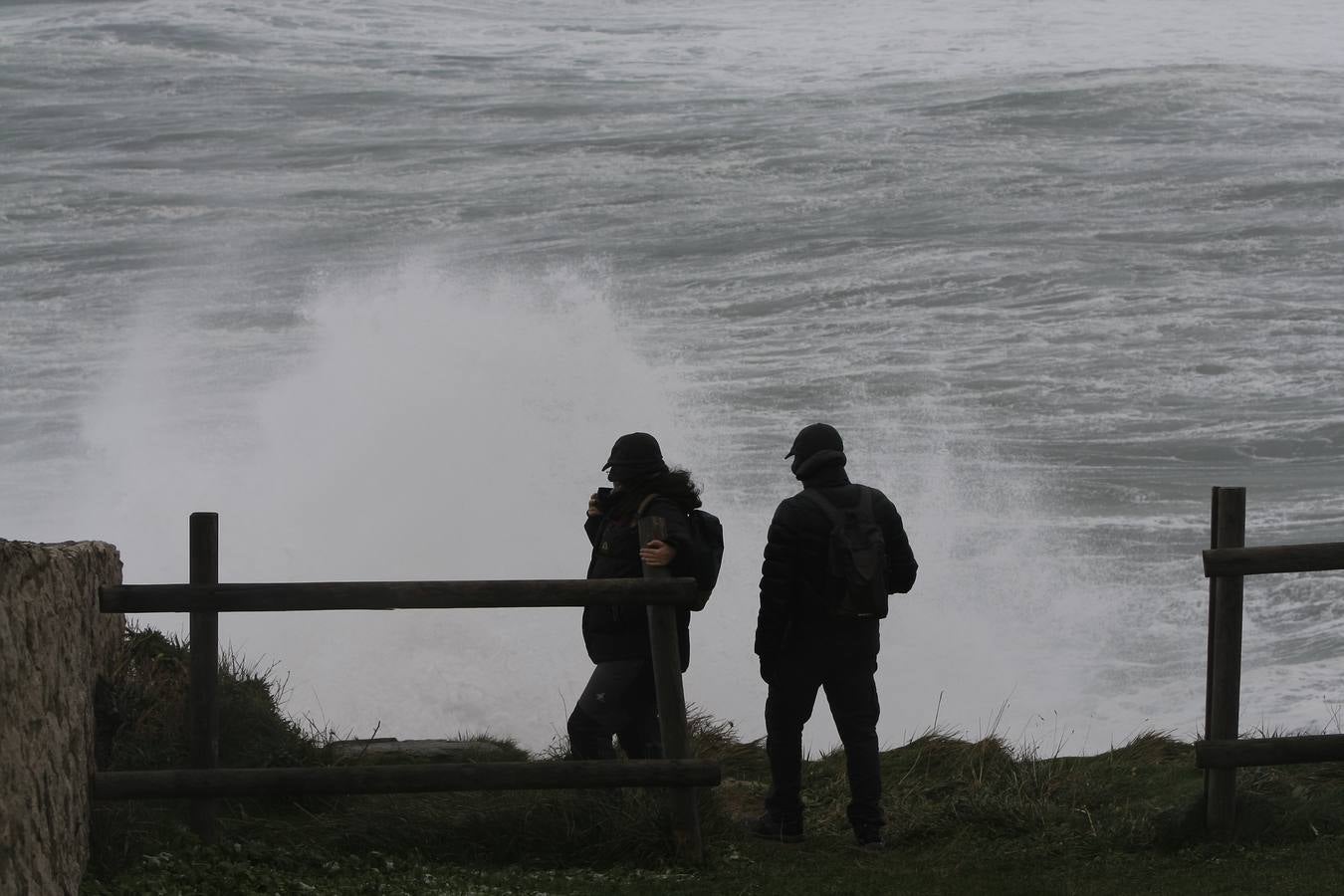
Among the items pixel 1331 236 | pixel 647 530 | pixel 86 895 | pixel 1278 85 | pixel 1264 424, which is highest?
pixel 1278 85

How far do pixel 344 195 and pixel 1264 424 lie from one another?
19.6 metres

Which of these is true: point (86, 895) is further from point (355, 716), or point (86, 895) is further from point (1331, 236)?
point (1331, 236)

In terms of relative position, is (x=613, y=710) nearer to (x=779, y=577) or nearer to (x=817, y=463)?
(x=779, y=577)

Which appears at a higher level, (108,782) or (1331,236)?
(1331,236)

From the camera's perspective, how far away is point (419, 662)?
1383 cm

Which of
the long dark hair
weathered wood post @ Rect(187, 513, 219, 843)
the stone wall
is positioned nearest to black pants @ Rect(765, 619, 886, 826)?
the long dark hair

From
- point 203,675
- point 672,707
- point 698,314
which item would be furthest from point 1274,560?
point 698,314

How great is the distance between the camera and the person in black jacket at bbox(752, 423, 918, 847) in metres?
5.73

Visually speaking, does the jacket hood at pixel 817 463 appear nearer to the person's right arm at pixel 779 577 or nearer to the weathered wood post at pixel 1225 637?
the person's right arm at pixel 779 577

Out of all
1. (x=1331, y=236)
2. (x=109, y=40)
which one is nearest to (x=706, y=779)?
(x=1331, y=236)

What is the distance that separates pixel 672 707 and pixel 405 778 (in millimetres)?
929

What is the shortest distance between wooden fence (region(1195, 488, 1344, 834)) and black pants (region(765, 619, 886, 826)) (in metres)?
1.13

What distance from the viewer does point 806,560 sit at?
5.75 meters

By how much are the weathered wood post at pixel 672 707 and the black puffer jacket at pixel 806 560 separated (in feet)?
1.05
